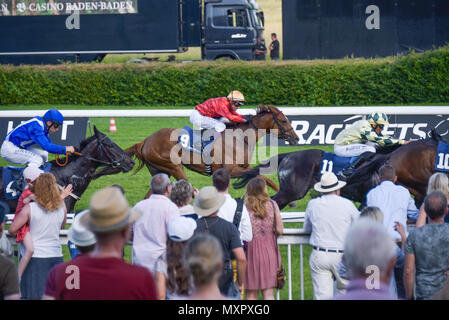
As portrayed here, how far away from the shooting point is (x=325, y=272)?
499cm

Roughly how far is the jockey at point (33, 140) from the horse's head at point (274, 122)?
2552 millimetres

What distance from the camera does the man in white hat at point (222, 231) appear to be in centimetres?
443

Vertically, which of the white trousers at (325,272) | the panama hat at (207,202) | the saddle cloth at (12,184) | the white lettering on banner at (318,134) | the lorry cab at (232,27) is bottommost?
the white trousers at (325,272)

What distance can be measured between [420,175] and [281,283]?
128 inches

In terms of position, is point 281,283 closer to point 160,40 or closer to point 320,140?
point 320,140

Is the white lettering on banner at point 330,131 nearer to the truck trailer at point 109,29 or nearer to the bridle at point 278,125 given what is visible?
the bridle at point 278,125

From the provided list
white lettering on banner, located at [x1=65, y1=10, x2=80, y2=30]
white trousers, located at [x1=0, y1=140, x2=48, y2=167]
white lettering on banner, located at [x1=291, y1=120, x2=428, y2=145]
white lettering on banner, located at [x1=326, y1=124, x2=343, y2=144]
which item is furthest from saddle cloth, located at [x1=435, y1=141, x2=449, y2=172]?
white lettering on banner, located at [x1=65, y1=10, x2=80, y2=30]

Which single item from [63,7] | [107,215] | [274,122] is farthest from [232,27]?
[107,215]

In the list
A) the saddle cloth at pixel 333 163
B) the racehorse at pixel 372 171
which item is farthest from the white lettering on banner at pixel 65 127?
the saddle cloth at pixel 333 163

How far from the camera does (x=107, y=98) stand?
19.1 metres

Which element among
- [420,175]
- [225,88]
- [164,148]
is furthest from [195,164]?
[225,88]

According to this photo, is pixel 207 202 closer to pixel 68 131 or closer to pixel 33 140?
pixel 33 140

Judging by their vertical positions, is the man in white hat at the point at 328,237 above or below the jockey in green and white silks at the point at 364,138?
below
